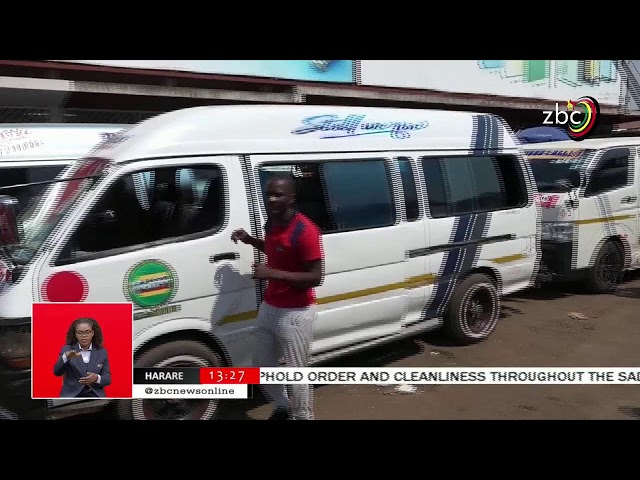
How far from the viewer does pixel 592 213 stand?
17.7 feet

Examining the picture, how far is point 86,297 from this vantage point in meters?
2.76

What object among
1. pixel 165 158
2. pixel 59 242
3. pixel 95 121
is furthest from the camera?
pixel 95 121

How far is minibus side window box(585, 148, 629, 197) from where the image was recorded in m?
5.33

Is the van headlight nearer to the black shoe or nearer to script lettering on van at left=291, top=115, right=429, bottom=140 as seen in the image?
script lettering on van at left=291, top=115, right=429, bottom=140

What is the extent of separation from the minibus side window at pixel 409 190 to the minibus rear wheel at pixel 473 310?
2.88 feet

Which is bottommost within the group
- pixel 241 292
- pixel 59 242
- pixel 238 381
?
pixel 238 381

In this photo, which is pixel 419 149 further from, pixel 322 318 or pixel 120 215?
pixel 120 215

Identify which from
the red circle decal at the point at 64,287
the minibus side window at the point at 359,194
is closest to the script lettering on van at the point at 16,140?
the red circle decal at the point at 64,287

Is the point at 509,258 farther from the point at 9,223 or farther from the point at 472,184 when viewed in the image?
the point at 9,223

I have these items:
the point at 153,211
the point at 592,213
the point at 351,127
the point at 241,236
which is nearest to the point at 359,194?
the point at 351,127

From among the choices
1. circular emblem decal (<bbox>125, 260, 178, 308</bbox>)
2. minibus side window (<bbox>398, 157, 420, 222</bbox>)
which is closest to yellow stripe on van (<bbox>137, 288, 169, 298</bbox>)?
circular emblem decal (<bbox>125, 260, 178, 308</bbox>)

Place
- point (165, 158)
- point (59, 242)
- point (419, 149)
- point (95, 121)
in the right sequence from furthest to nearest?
point (419, 149) < point (95, 121) < point (165, 158) < point (59, 242)

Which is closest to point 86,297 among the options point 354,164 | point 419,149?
point 354,164

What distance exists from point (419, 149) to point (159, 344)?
2392 mm
